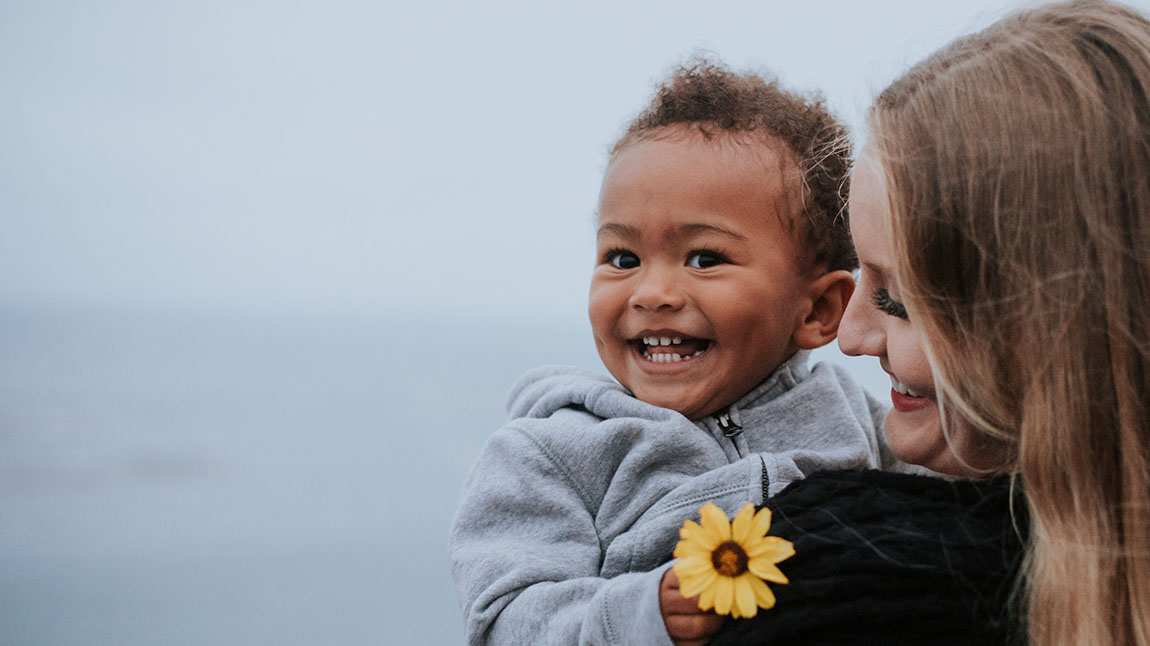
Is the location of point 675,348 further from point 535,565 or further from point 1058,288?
point 1058,288

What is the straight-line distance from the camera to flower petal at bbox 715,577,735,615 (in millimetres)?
768

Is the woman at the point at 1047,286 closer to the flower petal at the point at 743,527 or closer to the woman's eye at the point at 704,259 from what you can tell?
the flower petal at the point at 743,527

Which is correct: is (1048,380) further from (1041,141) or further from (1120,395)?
(1041,141)

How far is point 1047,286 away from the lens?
74 cm

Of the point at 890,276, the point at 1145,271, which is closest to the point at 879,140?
the point at 890,276

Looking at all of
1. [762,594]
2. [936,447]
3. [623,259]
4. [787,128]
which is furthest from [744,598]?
[787,128]

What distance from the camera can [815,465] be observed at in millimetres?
1091

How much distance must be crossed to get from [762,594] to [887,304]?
0.31 m

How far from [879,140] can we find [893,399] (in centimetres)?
26

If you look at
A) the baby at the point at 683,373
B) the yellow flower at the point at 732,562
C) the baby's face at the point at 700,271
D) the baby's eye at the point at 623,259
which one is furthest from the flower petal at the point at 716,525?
the baby's eye at the point at 623,259

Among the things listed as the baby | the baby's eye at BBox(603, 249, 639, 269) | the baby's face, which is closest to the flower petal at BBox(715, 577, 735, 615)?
the baby

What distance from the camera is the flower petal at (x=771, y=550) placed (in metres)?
0.78

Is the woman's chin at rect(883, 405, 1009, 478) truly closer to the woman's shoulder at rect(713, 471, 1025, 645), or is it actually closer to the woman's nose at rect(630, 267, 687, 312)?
the woman's shoulder at rect(713, 471, 1025, 645)

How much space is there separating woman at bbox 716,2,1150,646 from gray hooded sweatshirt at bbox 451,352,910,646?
0.62ft
